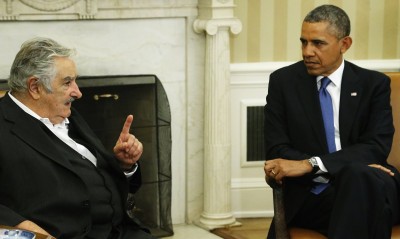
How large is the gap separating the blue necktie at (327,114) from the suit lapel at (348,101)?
4cm

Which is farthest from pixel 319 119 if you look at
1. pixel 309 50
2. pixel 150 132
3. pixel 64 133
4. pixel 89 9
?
pixel 89 9

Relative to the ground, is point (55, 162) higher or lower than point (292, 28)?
lower

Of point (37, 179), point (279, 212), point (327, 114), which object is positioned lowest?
point (279, 212)

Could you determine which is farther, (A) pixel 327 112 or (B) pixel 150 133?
(B) pixel 150 133

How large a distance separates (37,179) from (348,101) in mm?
1405

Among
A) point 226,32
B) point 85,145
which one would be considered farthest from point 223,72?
point 85,145

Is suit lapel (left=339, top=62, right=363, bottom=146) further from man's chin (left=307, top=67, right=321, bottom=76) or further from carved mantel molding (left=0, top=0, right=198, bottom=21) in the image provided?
carved mantel molding (left=0, top=0, right=198, bottom=21)

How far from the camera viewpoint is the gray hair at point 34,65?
3.39 meters

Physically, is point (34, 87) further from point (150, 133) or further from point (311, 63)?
point (150, 133)

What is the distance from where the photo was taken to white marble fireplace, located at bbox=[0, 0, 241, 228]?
488cm

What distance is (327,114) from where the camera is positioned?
393cm

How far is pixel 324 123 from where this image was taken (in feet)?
12.8

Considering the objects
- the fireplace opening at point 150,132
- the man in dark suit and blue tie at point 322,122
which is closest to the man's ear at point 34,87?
the man in dark suit and blue tie at point 322,122

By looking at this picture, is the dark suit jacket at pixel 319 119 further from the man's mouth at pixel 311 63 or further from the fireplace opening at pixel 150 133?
the fireplace opening at pixel 150 133
